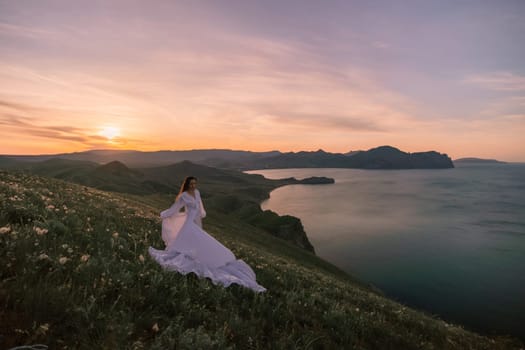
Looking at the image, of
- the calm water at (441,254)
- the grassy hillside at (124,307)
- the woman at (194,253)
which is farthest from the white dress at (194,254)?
the calm water at (441,254)

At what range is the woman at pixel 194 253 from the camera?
27.1 feet

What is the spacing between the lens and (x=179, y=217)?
11.0 metres

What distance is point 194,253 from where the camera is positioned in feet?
29.8

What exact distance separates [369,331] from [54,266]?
26.3ft

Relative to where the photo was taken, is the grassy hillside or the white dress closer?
the grassy hillside

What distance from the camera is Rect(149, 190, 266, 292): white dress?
8266 mm

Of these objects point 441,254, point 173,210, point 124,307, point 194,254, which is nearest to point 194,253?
point 194,254

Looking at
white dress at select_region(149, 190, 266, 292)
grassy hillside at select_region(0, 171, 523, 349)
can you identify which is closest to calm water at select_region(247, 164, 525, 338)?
grassy hillside at select_region(0, 171, 523, 349)

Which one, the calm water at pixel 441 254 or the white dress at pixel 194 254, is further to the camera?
the calm water at pixel 441 254

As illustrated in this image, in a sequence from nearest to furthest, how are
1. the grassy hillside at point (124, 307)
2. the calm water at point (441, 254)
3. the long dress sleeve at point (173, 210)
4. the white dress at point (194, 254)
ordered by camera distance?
the grassy hillside at point (124, 307)
the white dress at point (194, 254)
the long dress sleeve at point (173, 210)
the calm water at point (441, 254)

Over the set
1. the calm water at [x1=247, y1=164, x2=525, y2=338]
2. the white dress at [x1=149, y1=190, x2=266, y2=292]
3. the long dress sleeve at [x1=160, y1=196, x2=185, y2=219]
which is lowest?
the calm water at [x1=247, y1=164, x2=525, y2=338]

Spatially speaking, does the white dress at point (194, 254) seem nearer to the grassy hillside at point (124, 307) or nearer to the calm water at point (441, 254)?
the grassy hillside at point (124, 307)

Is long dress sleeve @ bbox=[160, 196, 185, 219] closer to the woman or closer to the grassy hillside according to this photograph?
the woman

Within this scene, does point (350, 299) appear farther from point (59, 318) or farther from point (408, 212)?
point (408, 212)
